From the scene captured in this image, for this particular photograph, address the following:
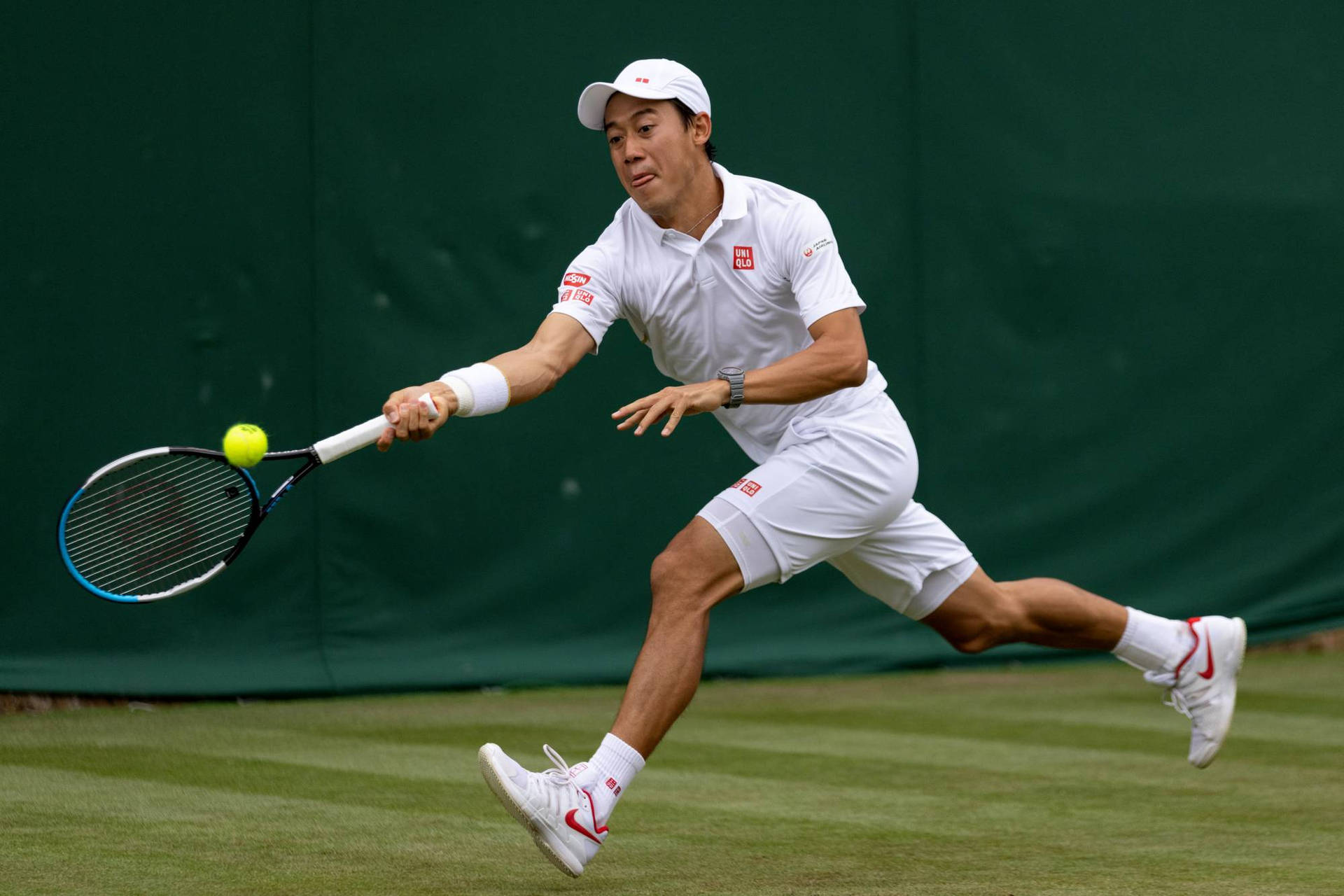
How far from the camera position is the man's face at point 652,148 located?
392 cm

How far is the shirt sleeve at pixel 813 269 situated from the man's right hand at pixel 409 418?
82 centimetres

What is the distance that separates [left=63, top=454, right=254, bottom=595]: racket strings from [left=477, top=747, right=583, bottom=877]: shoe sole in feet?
2.71

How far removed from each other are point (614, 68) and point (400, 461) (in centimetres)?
173

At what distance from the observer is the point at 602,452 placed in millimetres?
7305

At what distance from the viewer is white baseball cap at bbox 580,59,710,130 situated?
3863mm

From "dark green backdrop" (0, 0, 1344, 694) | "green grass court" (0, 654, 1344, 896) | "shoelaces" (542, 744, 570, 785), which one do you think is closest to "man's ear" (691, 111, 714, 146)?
"shoelaces" (542, 744, 570, 785)

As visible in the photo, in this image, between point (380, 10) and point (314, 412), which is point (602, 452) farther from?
point (380, 10)

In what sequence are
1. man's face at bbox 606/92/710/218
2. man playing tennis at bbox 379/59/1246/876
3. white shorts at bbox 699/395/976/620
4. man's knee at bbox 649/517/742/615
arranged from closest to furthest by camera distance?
man playing tennis at bbox 379/59/1246/876 < man's knee at bbox 649/517/742/615 < white shorts at bbox 699/395/976/620 < man's face at bbox 606/92/710/218

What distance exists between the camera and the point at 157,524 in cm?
391

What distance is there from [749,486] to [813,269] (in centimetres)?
48

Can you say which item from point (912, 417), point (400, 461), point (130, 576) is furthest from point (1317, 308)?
point (130, 576)

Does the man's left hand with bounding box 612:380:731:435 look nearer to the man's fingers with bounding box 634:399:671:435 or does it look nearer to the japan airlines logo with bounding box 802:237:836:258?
the man's fingers with bounding box 634:399:671:435

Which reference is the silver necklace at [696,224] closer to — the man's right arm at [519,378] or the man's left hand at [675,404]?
the man's right arm at [519,378]

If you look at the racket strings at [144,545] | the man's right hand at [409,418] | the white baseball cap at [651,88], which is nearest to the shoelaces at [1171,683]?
the white baseball cap at [651,88]
